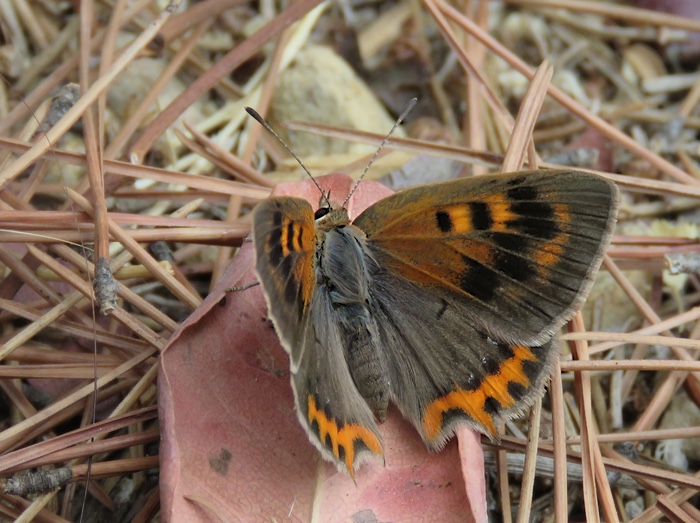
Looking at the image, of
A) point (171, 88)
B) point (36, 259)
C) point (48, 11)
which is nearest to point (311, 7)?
point (171, 88)

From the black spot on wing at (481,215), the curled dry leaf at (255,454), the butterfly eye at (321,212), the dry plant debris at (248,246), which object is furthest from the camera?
the butterfly eye at (321,212)

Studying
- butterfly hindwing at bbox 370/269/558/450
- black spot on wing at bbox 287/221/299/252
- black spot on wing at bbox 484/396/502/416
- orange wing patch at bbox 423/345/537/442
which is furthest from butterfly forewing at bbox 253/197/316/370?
black spot on wing at bbox 484/396/502/416

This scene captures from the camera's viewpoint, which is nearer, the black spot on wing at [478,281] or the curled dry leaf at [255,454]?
the curled dry leaf at [255,454]

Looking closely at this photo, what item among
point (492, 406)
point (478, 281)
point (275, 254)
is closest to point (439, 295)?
point (478, 281)

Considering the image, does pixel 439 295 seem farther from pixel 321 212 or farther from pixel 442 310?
pixel 321 212

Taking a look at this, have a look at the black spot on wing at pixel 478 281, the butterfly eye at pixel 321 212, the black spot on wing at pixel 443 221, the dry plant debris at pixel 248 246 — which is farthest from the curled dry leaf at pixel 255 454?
the black spot on wing at pixel 443 221

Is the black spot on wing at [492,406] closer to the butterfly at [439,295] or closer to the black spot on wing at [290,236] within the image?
the butterfly at [439,295]

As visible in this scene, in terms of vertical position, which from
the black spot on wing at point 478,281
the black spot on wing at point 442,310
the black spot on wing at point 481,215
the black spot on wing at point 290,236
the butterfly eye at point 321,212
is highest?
the butterfly eye at point 321,212
